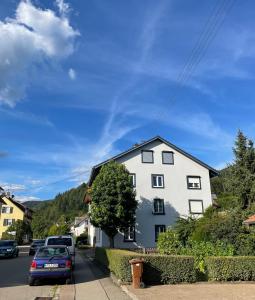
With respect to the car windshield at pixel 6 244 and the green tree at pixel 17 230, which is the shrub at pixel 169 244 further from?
the green tree at pixel 17 230

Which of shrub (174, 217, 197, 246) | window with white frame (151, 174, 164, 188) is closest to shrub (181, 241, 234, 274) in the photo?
shrub (174, 217, 197, 246)

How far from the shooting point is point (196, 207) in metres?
38.0

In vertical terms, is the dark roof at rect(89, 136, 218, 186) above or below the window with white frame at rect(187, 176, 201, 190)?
above

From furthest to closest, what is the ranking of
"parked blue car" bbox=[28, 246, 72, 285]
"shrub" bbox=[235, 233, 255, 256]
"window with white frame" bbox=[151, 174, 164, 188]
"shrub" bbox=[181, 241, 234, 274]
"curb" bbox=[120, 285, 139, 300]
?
"window with white frame" bbox=[151, 174, 164, 188] < "shrub" bbox=[235, 233, 255, 256] < "shrub" bbox=[181, 241, 234, 274] < "parked blue car" bbox=[28, 246, 72, 285] < "curb" bbox=[120, 285, 139, 300]

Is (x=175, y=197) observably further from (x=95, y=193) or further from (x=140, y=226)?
(x=95, y=193)

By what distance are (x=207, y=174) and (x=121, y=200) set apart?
1299 centimetres

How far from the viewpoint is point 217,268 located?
14.4m

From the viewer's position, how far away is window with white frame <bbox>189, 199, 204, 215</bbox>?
37781mm

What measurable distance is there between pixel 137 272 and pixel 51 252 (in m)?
Answer: 3.80

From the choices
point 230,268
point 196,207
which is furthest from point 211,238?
point 196,207

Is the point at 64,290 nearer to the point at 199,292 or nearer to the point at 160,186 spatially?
the point at 199,292

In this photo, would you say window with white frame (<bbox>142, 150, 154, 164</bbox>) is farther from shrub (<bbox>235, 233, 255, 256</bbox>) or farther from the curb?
the curb

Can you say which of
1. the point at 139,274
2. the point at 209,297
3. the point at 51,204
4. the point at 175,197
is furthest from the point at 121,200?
the point at 51,204

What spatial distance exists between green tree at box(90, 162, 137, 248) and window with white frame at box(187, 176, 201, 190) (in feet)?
29.0
